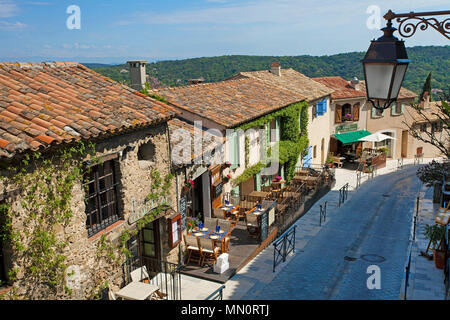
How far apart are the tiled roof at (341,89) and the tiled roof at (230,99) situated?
980 cm

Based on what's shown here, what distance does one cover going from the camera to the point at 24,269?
7.24 meters

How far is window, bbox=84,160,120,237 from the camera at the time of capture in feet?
29.8

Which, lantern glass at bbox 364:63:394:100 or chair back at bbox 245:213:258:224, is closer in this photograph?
lantern glass at bbox 364:63:394:100

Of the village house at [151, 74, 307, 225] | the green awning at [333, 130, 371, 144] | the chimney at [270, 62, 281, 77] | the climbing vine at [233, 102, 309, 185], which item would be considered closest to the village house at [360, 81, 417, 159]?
the green awning at [333, 130, 371, 144]

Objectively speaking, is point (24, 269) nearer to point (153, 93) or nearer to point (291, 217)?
point (153, 93)

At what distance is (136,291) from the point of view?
9516 mm

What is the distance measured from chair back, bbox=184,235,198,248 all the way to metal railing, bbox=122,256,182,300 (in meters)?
1.08

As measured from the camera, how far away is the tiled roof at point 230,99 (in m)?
16.3

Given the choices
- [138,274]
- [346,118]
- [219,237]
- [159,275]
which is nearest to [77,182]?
[138,274]

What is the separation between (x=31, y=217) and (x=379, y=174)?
88.7 feet

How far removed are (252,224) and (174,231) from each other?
12.5 feet

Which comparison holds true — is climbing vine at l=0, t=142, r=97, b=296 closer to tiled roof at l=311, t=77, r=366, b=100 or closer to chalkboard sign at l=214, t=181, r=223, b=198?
chalkboard sign at l=214, t=181, r=223, b=198

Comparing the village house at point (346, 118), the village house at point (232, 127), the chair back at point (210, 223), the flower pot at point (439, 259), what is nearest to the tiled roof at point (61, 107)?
the village house at point (232, 127)
